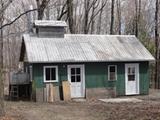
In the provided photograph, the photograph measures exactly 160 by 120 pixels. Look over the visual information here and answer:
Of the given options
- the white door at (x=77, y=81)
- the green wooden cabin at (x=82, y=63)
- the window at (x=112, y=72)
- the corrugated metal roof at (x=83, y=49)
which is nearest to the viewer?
the green wooden cabin at (x=82, y=63)

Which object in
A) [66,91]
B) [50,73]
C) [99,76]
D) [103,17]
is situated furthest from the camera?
[103,17]

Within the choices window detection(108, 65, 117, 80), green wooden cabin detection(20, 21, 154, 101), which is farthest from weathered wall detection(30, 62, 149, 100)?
window detection(108, 65, 117, 80)

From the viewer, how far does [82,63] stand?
2320cm

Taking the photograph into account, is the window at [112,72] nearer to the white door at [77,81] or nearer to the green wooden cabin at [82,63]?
the green wooden cabin at [82,63]

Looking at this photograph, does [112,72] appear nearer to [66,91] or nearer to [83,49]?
[83,49]

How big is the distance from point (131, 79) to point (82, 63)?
12.4ft

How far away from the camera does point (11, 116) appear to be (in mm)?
14406

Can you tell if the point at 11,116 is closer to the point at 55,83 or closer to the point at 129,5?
the point at 55,83

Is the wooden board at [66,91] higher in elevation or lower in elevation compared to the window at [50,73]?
lower

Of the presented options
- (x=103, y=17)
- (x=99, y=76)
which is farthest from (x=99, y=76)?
(x=103, y=17)

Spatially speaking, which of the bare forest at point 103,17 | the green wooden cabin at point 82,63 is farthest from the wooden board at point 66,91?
the bare forest at point 103,17

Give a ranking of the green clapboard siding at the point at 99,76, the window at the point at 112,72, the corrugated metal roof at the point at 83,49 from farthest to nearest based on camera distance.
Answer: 1. the window at the point at 112,72
2. the corrugated metal roof at the point at 83,49
3. the green clapboard siding at the point at 99,76

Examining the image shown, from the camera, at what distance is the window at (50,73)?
73.6 ft

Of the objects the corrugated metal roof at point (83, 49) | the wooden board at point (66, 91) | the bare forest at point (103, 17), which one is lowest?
the wooden board at point (66, 91)
